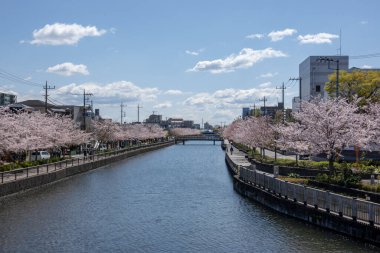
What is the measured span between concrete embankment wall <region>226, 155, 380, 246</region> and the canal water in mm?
435

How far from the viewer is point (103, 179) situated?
6134cm

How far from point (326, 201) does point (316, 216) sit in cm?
141

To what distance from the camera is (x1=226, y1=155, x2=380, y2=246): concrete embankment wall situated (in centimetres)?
2411

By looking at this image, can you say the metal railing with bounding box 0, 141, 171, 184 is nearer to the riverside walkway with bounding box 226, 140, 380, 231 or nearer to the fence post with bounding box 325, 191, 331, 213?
the riverside walkway with bounding box 226, 140, 380, 231

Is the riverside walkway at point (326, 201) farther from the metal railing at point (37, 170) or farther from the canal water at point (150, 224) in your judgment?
the metal railing at point (37, 170)

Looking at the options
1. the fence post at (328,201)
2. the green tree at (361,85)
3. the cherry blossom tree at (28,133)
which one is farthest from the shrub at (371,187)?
the green tree at (361,85)

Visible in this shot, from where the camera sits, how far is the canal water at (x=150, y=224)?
2589 centimetres

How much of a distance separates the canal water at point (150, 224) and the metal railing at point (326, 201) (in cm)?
131

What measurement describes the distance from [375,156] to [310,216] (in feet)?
132

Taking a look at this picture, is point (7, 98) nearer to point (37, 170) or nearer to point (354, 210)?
point (37, 170)

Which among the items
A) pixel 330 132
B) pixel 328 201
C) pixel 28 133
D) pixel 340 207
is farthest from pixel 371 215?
pixel 28 133

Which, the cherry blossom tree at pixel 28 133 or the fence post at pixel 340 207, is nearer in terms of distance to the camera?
the fence post at pixel 340 207

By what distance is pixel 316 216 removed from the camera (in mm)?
29156

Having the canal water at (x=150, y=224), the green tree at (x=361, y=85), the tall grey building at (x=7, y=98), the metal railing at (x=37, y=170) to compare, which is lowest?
the canal water at (x=150, y=224)
